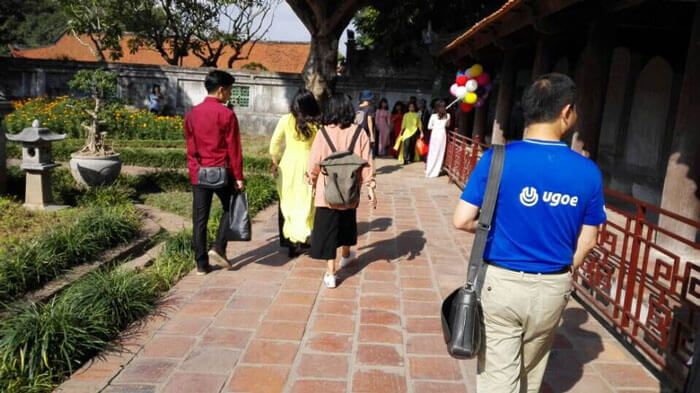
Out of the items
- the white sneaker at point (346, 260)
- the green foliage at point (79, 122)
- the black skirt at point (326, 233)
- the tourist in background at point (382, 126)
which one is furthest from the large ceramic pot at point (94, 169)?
the tourist in background at point (382, 126)

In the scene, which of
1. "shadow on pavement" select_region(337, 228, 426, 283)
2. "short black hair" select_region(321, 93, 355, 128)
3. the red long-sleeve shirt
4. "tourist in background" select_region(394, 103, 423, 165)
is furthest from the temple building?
the red long-sleeve shirt

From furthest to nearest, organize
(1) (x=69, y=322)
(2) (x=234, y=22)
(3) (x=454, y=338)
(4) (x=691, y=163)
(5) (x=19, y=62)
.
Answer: (2) (x=234, y=22) < (5) (x=19, y=62) < (4) (x=691, y=163) < (1) (x=69, y=322) < (3) (x=454, y=338)

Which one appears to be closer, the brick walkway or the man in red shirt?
the brick walkway

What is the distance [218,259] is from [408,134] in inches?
374

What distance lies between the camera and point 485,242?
7.70 feet

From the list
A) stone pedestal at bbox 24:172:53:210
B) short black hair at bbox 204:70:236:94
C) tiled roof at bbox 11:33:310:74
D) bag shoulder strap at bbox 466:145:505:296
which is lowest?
stone pedestal at bbox 24:172:53:210

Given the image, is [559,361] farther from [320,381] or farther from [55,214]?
[55,214]

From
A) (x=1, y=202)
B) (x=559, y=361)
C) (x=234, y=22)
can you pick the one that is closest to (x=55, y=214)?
(x=1, y=202)

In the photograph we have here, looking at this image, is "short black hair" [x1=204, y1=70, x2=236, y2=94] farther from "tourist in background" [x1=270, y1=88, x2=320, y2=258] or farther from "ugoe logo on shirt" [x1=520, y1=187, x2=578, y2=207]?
"ugoe logo on shirt" [x1=520, y1=187, x2=578, y2=207]

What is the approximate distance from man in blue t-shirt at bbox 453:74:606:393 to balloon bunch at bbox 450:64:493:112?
32.6 feet

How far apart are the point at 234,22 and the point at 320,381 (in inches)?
999

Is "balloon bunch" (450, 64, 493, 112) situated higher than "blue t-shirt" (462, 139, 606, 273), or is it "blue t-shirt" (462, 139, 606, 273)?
"balloon bunch" (450, 64, 493, 112)

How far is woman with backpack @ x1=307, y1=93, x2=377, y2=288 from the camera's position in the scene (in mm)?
4738

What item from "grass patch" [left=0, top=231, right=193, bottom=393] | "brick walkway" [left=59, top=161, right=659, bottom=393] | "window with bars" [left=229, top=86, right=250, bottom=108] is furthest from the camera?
"window with bars" [left=229, top=86, right=250, bottom=108]
